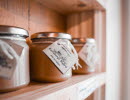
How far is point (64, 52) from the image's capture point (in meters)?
0.38

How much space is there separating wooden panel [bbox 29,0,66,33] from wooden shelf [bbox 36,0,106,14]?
0.02 m

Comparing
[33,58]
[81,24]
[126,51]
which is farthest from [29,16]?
[126,51]

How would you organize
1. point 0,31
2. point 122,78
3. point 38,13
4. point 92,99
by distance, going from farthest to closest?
1. point 122,78
2. point 92,99
3. point 38,13
4. point 0,31

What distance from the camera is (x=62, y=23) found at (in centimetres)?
72

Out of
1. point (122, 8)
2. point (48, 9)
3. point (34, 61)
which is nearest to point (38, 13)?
point (48, 9)

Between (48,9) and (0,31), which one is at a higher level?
(48,9)

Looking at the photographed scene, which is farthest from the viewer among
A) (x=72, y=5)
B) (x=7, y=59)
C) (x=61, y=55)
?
(x=72, y=5)

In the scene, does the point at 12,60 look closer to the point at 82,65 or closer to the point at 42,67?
the point at 42,67

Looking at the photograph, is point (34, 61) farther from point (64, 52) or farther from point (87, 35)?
point (87, 35)

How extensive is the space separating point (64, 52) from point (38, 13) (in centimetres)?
24

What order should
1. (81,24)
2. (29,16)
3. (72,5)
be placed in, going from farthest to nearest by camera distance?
(81,24)
(72,5)
(29,16)

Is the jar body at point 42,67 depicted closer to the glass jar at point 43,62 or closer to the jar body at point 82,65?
the glass jar at point 43,62

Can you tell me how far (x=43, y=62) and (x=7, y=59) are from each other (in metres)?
0.11

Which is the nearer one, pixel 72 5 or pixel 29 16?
pixel 29 16
